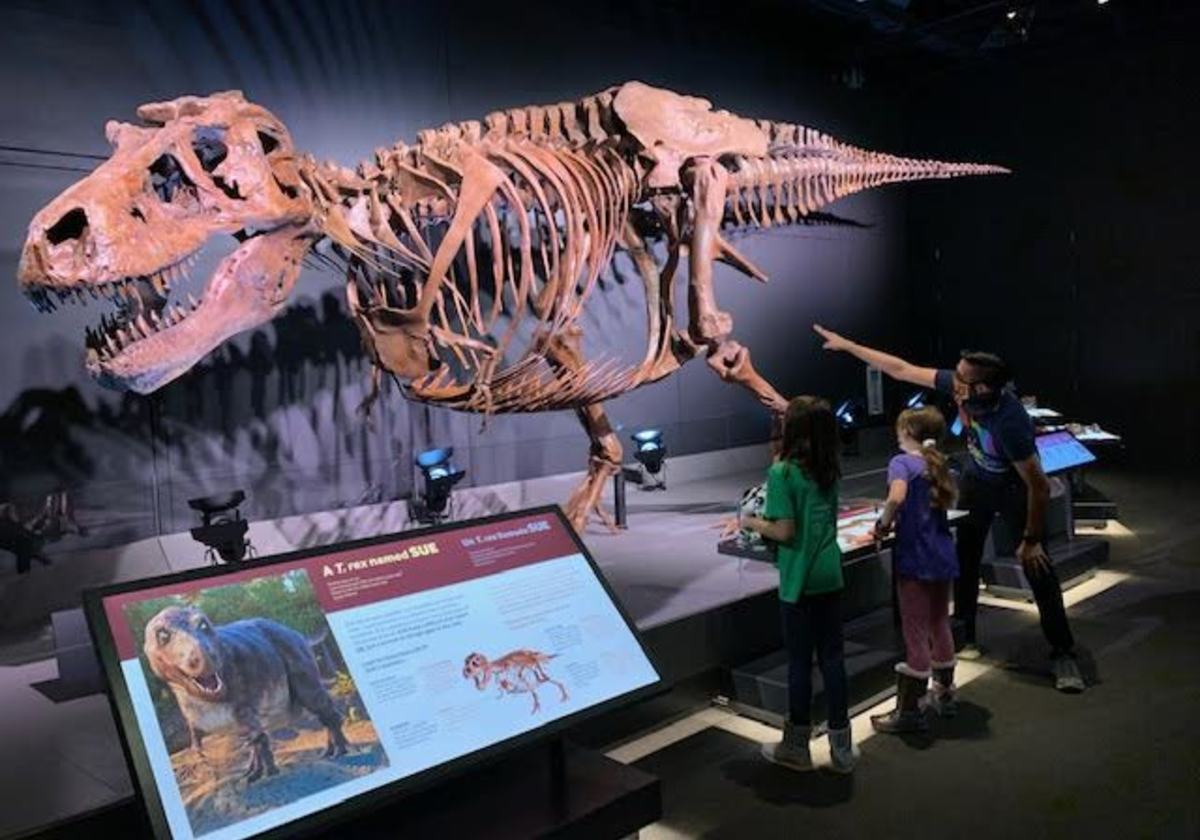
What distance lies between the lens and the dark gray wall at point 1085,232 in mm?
9234

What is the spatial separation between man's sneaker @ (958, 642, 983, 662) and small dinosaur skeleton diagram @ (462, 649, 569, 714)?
3114 millimetres

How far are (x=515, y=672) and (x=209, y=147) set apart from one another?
9.34 feet

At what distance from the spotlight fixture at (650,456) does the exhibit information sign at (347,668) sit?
503 centimetres

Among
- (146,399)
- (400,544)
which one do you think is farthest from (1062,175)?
(400,544)

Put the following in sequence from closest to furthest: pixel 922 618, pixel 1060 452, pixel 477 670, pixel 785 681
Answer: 1. pixel 477 670
2. pixel 922 618
3. pixel 785 681
4. pixel 1060 452

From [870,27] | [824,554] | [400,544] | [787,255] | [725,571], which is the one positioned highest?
[870,27]

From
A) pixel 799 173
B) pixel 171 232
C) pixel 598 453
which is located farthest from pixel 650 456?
pixel 171 232

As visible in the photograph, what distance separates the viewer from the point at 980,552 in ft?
15.8

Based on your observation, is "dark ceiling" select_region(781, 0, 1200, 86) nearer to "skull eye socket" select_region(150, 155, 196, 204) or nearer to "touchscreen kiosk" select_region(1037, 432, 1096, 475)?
"touchscreen kiosk" select_region(1037, 432, 1096, 475)

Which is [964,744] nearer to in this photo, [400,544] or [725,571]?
[725,571]

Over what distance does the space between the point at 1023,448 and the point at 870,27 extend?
6844 millimetres

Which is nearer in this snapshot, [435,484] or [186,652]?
[186,652]

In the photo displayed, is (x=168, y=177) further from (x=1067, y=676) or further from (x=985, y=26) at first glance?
(x=985, y=26)

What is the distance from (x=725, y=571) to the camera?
4996mm
